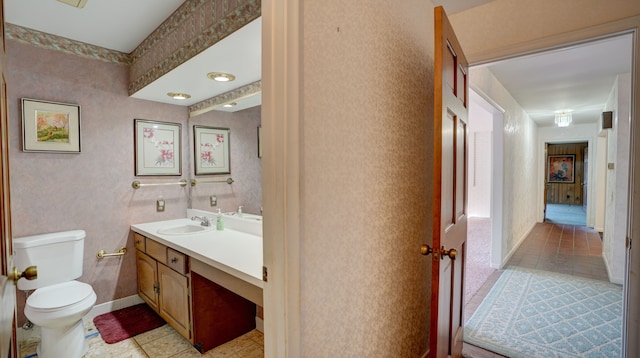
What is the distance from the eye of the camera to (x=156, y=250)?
236 centimetres

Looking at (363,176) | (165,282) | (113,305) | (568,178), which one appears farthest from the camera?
(568,178)

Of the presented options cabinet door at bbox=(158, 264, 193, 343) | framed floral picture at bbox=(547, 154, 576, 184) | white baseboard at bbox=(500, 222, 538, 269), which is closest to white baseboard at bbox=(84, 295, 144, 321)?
cabinet door at bbox=(158, 264, 193, 343)

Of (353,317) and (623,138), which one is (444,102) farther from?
(623,138)

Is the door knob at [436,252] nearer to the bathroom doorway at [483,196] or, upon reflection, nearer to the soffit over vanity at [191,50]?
the soffit over vanity at [191,50]

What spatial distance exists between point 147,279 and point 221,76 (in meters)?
1.90

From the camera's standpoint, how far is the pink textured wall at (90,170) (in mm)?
2219

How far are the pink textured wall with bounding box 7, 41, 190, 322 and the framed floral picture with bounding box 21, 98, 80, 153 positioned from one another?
0.05 m

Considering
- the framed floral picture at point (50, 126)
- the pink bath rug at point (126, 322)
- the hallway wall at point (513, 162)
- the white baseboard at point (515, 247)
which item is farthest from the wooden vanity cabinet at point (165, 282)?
the white baseboard at point (515, 247)

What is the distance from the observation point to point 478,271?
3535mm

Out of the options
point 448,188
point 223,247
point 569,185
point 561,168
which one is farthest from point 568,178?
point 223,247

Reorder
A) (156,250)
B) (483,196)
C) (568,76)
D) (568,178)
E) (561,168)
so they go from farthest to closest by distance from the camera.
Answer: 1. (561,168)
2. (568,178)
3. (483,196)
4. (568,76)
5. (156,250)

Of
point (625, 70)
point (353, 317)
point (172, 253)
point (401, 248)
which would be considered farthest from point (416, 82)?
point (625, 70)

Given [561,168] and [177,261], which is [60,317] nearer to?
[177,261]

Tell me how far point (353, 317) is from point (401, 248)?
48 cm
